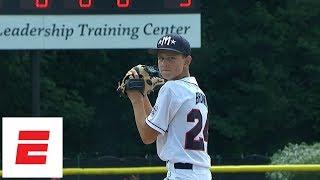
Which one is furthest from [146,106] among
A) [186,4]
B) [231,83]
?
[231,83]

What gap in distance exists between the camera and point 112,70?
21.3 meters

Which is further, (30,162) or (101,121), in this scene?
(101,121)

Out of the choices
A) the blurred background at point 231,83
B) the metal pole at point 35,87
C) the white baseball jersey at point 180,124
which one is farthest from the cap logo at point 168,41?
the blurred background at point 231,83

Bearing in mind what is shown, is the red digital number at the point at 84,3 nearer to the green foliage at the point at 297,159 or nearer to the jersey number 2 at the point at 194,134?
the green foliage at the point at 297,159

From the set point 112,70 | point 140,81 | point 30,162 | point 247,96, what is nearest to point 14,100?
point 112,70

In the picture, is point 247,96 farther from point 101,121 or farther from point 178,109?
point 178,109

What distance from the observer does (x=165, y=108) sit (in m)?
5.22

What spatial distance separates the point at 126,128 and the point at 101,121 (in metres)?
0.80

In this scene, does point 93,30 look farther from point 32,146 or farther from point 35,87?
point 32,146

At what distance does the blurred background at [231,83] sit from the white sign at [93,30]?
6.93 meters

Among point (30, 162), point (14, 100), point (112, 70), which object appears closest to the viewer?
point (30, 162)

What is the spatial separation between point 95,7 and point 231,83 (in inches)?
394

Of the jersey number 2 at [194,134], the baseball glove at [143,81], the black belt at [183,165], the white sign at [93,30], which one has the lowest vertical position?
the black belt at [183,165]

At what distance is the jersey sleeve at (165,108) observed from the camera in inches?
204
